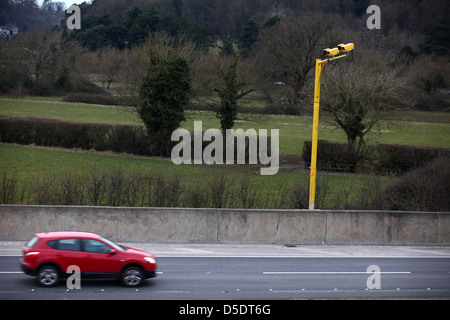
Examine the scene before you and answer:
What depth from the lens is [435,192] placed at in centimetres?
2455

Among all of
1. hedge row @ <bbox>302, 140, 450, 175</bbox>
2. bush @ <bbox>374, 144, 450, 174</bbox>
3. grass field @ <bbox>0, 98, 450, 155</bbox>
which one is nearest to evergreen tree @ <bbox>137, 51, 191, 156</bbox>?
grass field @ <bbox>0, 98, 450, 155</bbox>

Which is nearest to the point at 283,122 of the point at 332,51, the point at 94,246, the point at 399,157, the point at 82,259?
the point at 399,157

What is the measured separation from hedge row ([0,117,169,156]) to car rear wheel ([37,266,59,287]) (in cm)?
3138

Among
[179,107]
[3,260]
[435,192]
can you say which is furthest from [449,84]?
[3,260]

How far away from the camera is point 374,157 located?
39.1 meters

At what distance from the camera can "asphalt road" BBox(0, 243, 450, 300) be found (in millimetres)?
12281

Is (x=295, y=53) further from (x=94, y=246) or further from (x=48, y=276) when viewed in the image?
(x=48, y=276)

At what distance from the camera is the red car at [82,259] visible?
1243cm

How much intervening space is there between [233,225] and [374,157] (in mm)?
22944

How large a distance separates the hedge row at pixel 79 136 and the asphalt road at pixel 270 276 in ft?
87.1

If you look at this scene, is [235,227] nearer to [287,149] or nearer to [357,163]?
[357,163]

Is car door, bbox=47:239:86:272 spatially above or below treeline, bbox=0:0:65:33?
below

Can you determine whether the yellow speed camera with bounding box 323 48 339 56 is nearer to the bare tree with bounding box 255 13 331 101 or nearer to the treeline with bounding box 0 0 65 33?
the bare tree with bounding box 255 13 331 101

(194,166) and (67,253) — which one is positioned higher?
(194,166)
